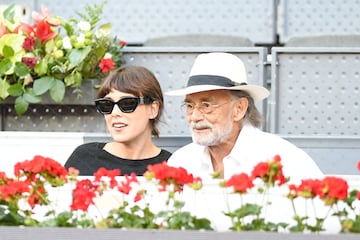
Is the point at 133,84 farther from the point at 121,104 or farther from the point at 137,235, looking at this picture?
the point at 137,235

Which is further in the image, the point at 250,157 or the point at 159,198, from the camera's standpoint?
the point at 250,157

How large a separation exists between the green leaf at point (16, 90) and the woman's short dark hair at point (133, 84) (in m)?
1.07

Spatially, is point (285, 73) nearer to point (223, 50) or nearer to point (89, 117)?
point (223, 50)

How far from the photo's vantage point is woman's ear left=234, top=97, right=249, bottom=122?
13.5 ft

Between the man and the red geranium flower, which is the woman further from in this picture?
the red geranium flower

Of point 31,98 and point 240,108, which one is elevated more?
point 240,108

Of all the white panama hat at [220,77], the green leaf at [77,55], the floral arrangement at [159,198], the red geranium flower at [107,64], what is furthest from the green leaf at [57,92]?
the floral arrangement at [159,198]

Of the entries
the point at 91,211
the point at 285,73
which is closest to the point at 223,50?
the point at 285,73

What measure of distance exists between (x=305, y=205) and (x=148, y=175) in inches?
17.3

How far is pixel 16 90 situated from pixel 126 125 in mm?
1197

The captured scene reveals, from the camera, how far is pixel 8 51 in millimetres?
5254

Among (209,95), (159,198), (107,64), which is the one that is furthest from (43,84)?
(159,198)

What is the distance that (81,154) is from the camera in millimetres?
4383

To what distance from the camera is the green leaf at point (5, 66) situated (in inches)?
208
